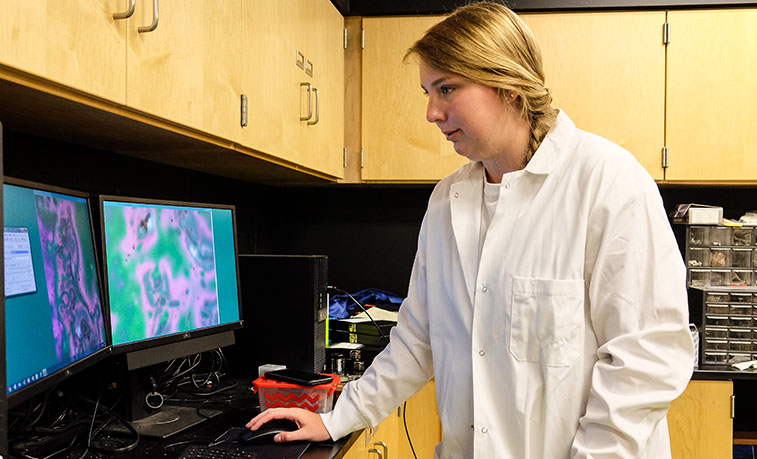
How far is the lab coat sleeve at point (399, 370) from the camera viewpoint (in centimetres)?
143

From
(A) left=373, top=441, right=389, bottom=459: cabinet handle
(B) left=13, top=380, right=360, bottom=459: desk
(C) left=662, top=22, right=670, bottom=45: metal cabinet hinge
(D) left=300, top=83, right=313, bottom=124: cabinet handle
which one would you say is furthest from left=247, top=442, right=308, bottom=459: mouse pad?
→ (C) left=662, top=22, right=670, bottom=45: metal cabinet hinge

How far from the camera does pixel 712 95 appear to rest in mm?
2607

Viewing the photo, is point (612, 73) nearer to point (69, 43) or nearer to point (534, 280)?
point (534, 280)

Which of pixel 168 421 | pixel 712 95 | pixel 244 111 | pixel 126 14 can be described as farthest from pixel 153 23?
pixel 712 95

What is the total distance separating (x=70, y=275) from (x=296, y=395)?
1.80ft

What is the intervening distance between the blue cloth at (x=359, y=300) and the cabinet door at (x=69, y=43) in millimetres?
1564

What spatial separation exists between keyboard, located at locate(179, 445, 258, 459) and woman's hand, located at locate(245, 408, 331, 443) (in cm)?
8

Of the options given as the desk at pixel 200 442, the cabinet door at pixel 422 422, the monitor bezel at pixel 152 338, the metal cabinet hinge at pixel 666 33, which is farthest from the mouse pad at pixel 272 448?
the metal cabinet hinge at pixel 666 33

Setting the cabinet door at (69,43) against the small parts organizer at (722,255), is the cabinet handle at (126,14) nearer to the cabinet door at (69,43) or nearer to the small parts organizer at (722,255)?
the cabinet door at (69,43)

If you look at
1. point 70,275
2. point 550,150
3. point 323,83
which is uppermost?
point 323,83

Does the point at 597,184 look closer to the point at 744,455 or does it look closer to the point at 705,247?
the point at 705,247

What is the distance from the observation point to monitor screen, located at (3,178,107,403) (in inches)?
40.8

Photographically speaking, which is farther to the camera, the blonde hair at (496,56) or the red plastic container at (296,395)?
the red plastic container at (296,395)

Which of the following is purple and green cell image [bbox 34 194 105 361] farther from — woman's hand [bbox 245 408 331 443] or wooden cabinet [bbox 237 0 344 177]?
wooden cabinet [bbox 237 0 344 177]
